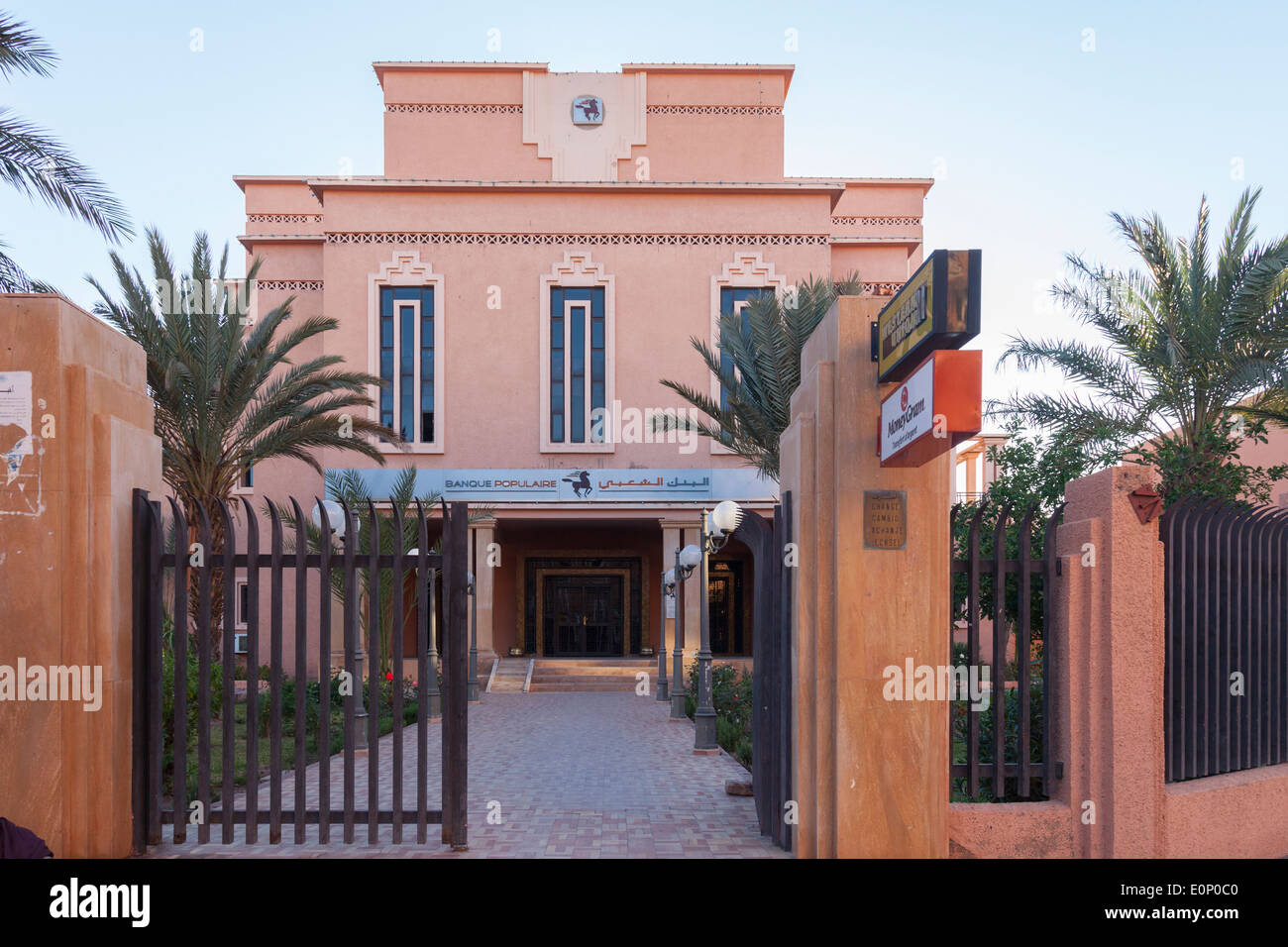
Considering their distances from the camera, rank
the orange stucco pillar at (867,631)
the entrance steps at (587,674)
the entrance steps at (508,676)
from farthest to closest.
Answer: the entrance steps at (587,674), the entrance steps at (508,676), the orange stucco pillar at (867,631)

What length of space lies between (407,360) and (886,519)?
21032 mm

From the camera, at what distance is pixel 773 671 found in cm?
718

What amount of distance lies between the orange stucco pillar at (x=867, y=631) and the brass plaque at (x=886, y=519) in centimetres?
4

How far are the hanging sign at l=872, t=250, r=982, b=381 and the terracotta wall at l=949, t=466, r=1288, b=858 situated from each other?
1.86 meters

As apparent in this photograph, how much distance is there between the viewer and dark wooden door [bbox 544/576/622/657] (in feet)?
94.3

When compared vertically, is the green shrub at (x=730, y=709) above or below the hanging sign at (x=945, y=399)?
below

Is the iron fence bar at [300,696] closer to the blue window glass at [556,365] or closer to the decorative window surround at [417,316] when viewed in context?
the decorative window surround at [417,316]

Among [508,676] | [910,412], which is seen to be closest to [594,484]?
[508,676]

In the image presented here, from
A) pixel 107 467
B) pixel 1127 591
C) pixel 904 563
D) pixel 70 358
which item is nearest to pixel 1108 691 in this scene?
pixel 1127 591

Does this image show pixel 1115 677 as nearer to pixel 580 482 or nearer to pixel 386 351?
pixel 580 482

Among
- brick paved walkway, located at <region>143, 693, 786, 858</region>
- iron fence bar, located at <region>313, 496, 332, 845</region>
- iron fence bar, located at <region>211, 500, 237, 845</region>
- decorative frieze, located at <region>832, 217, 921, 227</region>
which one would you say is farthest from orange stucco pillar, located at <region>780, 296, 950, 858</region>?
decorative frieze, located at <region>832, 217, 921, 227</region>

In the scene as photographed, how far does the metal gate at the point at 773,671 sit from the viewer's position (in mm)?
6812

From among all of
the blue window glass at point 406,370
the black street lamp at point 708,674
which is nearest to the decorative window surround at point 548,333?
the blue window glass at point 406,370

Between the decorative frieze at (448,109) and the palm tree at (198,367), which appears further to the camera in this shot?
the decorative frieze at (448,109)
